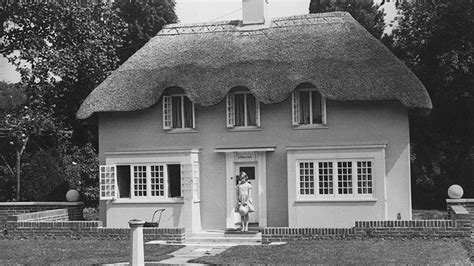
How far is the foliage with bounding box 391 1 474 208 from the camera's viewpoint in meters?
32.1

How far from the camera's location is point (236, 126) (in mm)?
23719

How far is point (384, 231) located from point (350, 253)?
3.11 metres

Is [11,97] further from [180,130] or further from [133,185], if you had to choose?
[180,130]

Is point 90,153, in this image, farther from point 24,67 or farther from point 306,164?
point 306,164

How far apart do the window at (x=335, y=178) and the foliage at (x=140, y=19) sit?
23164 mm

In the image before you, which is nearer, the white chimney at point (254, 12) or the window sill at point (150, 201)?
the window sill at point (150, 201)

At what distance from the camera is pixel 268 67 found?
2320 cm

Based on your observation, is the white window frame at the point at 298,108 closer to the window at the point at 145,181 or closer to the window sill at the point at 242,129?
the window sill at the point at 242,129

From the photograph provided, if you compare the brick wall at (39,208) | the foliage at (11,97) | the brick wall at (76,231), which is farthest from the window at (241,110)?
the foliage at (11,97)

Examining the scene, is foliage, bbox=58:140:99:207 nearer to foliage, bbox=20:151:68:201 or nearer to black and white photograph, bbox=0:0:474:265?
foliage, bbox=20:151:68:201

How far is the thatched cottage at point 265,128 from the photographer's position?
2211 centimetres

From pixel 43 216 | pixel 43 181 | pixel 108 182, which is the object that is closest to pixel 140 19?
pixel 43 181

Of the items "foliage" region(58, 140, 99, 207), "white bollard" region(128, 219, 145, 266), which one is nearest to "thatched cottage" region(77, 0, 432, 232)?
"white bollard" region(128, 219, 145, 266)

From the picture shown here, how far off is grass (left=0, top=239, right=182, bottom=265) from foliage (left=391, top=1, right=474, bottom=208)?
16.8 meters
